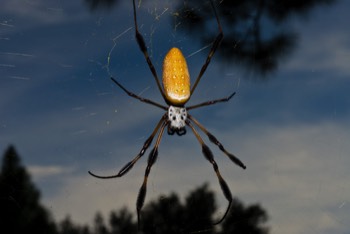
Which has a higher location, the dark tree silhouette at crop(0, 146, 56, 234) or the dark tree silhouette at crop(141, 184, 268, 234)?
the dark tree silhouette at crop(0, 146, 56, 234)

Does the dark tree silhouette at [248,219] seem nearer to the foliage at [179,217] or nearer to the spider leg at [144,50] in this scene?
the foliage at [179,217]

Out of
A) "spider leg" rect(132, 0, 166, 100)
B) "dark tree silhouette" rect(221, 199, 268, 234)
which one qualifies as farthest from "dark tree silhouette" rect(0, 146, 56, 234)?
"spider leg" rect(132, 0, 166, 100)

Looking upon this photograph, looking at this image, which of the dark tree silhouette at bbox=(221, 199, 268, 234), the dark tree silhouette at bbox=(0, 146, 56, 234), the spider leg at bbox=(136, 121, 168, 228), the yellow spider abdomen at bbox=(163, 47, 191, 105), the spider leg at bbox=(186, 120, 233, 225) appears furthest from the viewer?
the dark tree silhouette at bbox=(0, 146, 56, 234)

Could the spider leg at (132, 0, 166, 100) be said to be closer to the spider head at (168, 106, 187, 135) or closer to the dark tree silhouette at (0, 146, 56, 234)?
the spider head at (168, 106, 187, 135)

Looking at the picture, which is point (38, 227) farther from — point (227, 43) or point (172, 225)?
point (227, 43)

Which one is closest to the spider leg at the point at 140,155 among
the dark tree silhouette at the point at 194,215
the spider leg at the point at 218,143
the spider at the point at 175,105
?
the spider at the point at 175,105

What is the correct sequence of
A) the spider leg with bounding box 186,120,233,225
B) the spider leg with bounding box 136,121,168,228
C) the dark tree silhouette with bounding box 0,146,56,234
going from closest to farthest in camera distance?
the spider leg with bounding box 136,121,168,228 < the spider leg with bounding box 186,120,233,225 < the dark tree silhouette with bounding box 0,146,56,234

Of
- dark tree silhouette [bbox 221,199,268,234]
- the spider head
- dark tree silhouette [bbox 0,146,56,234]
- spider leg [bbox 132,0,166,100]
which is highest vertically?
dark tree silhouette [bbox 0,146,56,234]
